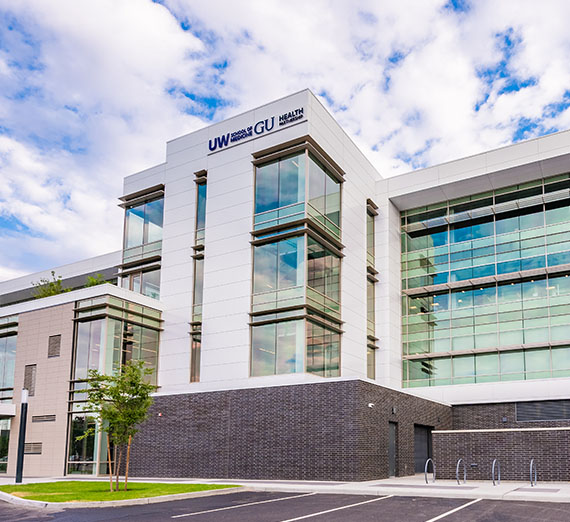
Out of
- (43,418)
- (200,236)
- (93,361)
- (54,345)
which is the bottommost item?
(43,418)

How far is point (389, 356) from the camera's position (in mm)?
34719

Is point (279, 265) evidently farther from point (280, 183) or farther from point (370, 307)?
point (370, 307)

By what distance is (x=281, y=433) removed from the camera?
24.9 m

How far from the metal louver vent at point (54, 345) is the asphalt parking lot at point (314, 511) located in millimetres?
14653

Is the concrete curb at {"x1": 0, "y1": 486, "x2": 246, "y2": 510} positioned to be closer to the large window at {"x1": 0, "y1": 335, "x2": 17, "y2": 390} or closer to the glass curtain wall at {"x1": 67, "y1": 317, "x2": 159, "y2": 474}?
the glass curtain wall at {"x1": 67, "y1": 317, "x2": 159, "y2": 474}

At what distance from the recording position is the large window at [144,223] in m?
34.9

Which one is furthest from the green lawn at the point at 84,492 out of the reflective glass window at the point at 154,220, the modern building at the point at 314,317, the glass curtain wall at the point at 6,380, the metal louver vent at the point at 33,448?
the reflective glass window at the point at 154,220

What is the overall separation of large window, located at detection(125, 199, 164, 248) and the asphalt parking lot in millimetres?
19823

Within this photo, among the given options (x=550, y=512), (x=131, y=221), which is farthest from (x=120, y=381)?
(x=131, y=221)

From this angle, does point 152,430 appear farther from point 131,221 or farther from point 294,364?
point 131,221

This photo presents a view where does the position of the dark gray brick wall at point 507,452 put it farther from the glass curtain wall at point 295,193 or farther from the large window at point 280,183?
the large window at point 280,183

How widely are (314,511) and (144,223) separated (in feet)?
79.4

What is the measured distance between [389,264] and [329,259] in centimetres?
679

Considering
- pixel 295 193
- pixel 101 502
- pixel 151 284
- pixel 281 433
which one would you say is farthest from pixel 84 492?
pixel 151 284
